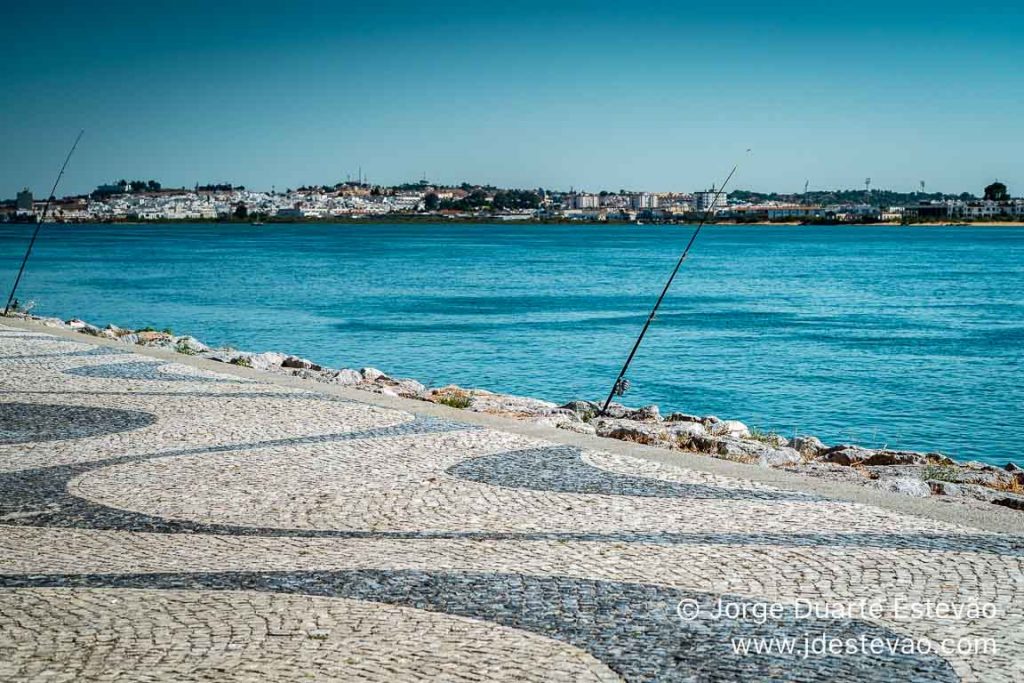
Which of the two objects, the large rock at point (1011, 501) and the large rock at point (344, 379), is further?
the large rock at point (344, 379)

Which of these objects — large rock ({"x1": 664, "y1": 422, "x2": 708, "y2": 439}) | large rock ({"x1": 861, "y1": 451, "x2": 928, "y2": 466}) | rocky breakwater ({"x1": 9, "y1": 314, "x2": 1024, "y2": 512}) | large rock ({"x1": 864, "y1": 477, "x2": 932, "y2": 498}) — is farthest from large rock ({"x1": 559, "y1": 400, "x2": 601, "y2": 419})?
large rock ({"x1": 864, "y1": 477, "x2": 932, "y2": 498})

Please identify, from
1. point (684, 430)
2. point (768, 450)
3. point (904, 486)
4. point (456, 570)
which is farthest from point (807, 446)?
point (456, 570)

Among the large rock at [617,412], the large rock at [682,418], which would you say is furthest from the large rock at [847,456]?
the large rock at [617,412]

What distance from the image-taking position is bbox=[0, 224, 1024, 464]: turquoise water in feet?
69.9

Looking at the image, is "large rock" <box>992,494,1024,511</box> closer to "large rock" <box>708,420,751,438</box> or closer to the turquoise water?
"large rock" <box>708,420,751,438</box>

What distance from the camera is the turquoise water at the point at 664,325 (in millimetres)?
21312

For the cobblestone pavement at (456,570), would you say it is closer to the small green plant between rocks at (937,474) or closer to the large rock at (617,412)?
the small green plant between rocks at (937,474)

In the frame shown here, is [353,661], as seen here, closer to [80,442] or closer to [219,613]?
[219,613]

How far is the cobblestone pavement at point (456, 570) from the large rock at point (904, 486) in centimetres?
130

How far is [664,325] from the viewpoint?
36062mm

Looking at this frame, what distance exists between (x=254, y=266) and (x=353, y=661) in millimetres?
68303

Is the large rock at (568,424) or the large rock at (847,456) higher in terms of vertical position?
the large rock at (568,424)

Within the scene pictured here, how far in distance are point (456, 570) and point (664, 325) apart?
30.5 metres

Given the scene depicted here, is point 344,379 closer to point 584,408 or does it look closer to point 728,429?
point 584,408
